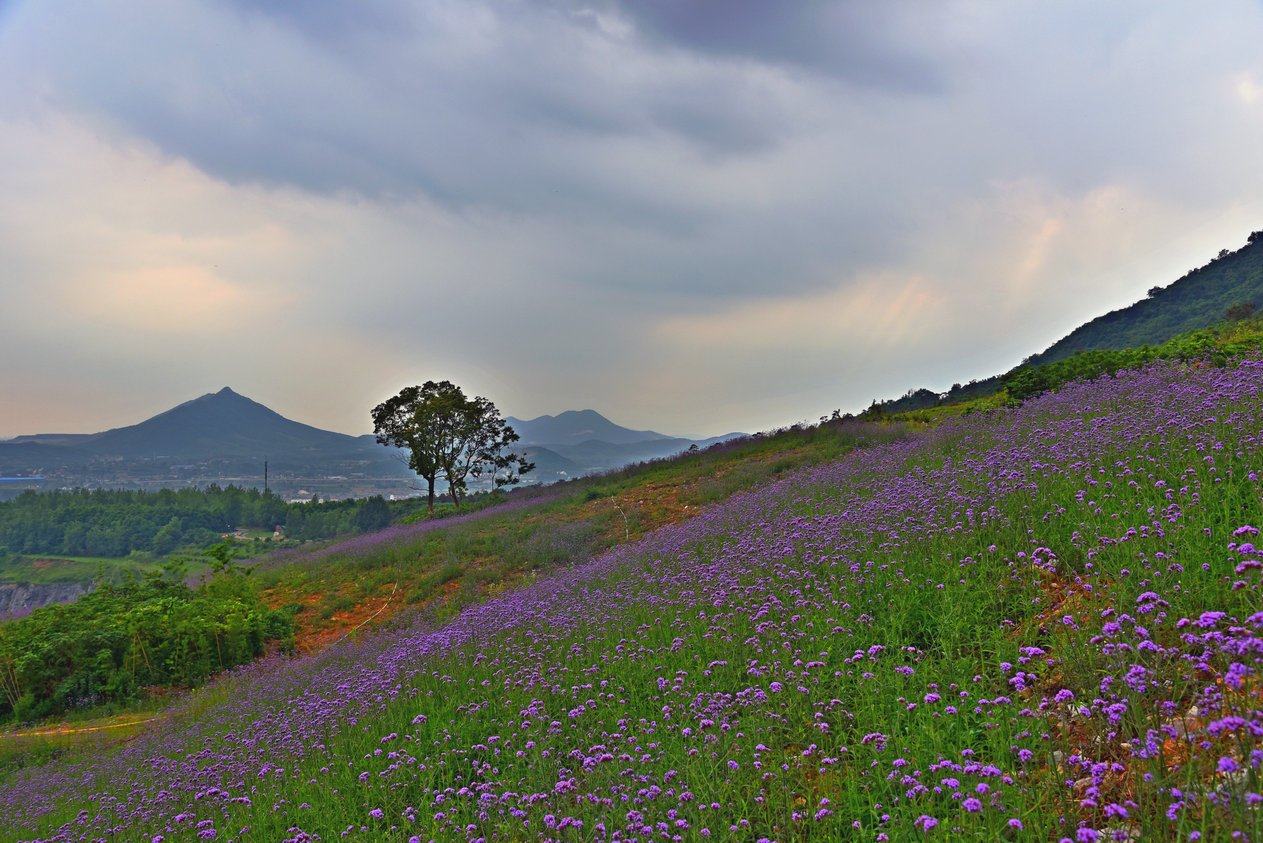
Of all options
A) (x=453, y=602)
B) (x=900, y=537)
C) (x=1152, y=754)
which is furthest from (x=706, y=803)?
(x=453, y=602)

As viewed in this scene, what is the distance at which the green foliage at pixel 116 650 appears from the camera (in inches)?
421

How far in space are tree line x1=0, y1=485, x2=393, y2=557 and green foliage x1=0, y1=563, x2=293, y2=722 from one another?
3212cm

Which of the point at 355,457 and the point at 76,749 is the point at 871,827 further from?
the point at 355,457

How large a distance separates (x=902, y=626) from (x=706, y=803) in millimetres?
2054

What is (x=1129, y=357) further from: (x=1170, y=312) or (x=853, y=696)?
(x=1170, y=312)

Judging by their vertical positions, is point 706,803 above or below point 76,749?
above

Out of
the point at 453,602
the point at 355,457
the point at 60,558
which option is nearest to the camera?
the point at 453,602

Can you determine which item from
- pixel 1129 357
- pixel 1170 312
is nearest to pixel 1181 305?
pixel 1170 312

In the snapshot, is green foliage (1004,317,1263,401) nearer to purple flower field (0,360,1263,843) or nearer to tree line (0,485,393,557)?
purple flower field (0,360,1263,843)

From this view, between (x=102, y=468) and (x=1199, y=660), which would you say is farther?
(x=102, y=468)

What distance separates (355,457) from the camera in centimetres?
17712

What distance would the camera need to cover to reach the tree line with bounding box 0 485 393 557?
155 feet

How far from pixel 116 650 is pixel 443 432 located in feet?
71.0

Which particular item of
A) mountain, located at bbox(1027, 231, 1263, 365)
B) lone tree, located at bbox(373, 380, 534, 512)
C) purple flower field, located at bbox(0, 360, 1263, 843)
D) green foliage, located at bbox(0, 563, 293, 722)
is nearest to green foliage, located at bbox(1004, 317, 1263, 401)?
purple flower field, located at bbox(0, 360, 1263, 843)
